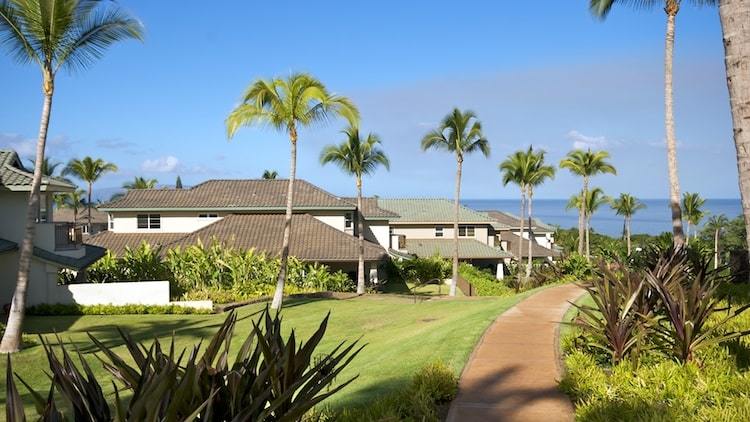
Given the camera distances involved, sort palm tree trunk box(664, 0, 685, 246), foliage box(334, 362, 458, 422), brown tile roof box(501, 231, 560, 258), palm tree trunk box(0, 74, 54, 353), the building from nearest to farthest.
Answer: foliage box(334, 362, 458, 422) < palm tree trunk box(0, 74, 54, 353) < palm tree trunk box(664, 0, 685, 246) < the building < brown tile roof box(501, 231, 560, 258)

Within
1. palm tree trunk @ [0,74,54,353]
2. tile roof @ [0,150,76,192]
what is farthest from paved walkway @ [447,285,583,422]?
tile roof @ [0,150,76,192]

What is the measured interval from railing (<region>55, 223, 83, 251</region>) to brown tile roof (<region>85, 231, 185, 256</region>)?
1081 cm

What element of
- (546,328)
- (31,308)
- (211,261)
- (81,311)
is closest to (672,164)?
(546,328)

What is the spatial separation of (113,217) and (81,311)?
17.7 metres

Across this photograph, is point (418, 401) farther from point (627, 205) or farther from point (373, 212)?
point (627, 205)

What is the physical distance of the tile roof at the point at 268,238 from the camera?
34.3 m

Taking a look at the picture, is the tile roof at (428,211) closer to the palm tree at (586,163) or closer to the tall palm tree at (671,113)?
the palm tree at (586,163)

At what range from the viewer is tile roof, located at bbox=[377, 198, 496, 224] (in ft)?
172

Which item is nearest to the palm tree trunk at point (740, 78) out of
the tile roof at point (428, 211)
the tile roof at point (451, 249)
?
the tile roof at point (451, 249)

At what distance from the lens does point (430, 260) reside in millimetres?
43844

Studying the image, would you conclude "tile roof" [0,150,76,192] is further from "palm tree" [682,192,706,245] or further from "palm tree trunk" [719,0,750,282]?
"palm tree" [682,192,706,245]

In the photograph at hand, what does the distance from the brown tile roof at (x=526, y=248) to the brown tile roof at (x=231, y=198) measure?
1050 inches

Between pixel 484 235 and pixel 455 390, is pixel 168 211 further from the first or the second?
pixel 455 390

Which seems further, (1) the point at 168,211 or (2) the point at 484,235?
(2) the point at 484,235
